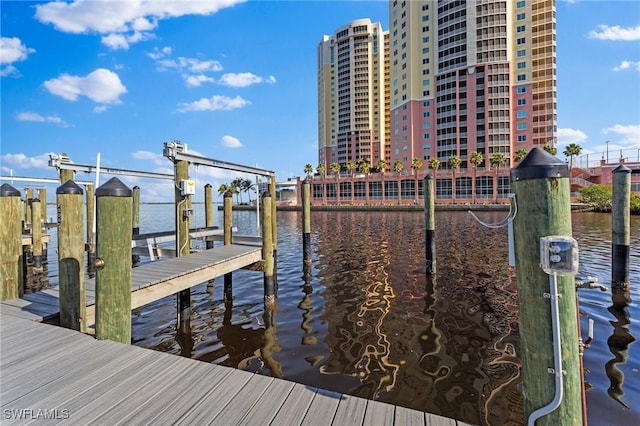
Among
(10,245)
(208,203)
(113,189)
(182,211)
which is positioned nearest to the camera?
(113,189)

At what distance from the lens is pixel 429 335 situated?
23.0 feet

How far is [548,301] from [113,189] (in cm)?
505

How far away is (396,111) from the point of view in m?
82.9

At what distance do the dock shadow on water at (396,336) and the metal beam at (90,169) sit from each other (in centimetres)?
769

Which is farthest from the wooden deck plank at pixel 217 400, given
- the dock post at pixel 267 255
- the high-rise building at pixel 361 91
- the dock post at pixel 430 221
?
the high-rise building at pixel 361 91

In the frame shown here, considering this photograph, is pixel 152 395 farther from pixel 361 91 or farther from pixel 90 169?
pixel 361 91

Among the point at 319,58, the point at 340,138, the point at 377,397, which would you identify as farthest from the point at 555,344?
the point at 319,58

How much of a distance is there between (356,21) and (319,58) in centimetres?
2286

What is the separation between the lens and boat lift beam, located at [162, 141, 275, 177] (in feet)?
31.4

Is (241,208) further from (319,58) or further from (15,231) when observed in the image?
(15,231)

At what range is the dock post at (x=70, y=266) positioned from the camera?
493 cm

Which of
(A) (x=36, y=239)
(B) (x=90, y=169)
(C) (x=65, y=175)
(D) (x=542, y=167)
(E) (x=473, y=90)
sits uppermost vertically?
(E) (x=473, y=90)

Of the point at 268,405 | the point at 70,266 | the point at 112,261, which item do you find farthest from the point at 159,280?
the point at 268,405

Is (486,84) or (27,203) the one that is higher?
(486,84)
